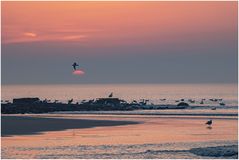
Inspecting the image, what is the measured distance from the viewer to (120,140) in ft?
119

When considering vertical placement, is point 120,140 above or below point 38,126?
below

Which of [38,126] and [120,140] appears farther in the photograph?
[38,126]

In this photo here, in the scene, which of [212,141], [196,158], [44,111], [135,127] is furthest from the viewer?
[44,111]

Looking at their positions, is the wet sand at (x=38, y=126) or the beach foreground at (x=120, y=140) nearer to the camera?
the beach foreground at (x=120, y=140)

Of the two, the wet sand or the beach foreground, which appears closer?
the beach foreground

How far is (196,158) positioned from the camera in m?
29.5

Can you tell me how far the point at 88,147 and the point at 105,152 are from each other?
2.02 metres

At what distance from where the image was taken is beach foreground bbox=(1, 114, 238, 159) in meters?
30.8

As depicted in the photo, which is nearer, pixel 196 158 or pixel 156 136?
pixel 196 158

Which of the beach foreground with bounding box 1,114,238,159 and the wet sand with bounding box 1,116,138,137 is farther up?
the wet sand with bounding box 1,116,138,137

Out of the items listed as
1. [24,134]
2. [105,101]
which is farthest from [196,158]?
[105,101]

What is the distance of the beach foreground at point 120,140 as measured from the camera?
30.8m

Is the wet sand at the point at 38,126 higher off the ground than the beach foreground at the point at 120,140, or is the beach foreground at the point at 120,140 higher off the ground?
the wet sand at the point at 38,126

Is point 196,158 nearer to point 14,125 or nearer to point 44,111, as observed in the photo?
point 14,125
